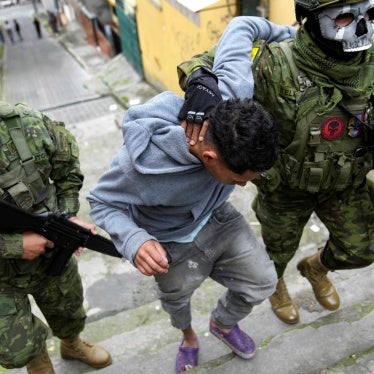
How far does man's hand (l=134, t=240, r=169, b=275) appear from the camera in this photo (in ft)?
6.11

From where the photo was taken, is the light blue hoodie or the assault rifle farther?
the assault rifle

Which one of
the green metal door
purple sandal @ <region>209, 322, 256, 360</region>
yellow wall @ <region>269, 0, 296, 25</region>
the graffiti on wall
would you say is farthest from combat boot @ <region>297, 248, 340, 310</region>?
the green metal door

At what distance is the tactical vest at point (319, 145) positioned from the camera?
2178 mm

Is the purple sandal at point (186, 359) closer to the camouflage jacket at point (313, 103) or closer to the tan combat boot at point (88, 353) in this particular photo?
the tan combat boot at point (88, 353)

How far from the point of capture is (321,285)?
3.00 metres

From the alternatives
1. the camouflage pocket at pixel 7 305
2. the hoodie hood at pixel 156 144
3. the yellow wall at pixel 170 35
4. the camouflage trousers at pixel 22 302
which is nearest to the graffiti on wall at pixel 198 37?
the yellow wall at pixel 170 35

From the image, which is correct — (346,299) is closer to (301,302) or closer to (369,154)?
(301,302)

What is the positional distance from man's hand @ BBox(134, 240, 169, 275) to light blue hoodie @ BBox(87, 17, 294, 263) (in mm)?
29

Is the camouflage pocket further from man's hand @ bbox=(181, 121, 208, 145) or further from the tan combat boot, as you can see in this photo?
man's hand @ bbox=(181, 121, 208, 145)

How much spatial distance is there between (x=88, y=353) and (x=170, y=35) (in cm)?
720

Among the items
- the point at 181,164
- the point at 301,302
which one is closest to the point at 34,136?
the point at 181,164

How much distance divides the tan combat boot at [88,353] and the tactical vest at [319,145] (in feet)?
5.60

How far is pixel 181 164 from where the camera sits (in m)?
1.86

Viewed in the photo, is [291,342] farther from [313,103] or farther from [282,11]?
[282,11]
